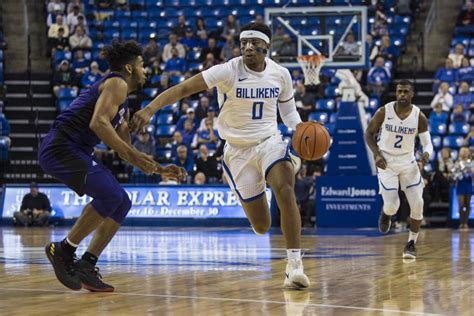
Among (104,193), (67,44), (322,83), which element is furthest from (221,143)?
(104,193)

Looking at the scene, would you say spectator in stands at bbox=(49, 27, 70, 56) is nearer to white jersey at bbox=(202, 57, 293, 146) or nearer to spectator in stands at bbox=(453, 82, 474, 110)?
spectator in stands at bbox=(453, 82, 474, 110)

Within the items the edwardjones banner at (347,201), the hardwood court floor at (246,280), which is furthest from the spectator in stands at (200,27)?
the hardwood court floor at (246,280)

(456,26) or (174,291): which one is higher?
(456,26)

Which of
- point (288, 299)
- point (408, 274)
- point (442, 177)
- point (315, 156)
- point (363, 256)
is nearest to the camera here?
point (288, 299)

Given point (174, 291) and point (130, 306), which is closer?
point (130, 306)

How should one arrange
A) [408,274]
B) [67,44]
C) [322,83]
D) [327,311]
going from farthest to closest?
1. [67,44]
2. [322,83]
3. [408,274]
4. [327,311]

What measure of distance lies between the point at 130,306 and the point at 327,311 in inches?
52.4

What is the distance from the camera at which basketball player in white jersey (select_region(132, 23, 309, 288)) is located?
830 cm

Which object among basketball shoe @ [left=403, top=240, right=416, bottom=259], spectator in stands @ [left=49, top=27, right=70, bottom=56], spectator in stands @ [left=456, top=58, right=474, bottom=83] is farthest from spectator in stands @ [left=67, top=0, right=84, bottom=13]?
basketball shoe @ [left=403, top=240, right=416, bottom=259]

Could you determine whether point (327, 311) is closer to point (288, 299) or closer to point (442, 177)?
A: point (288, 299)

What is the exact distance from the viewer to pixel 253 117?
8531 millimetres

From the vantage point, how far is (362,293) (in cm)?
750

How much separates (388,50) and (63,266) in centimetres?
1731

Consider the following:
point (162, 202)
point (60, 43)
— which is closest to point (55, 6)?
point (60, 43)
